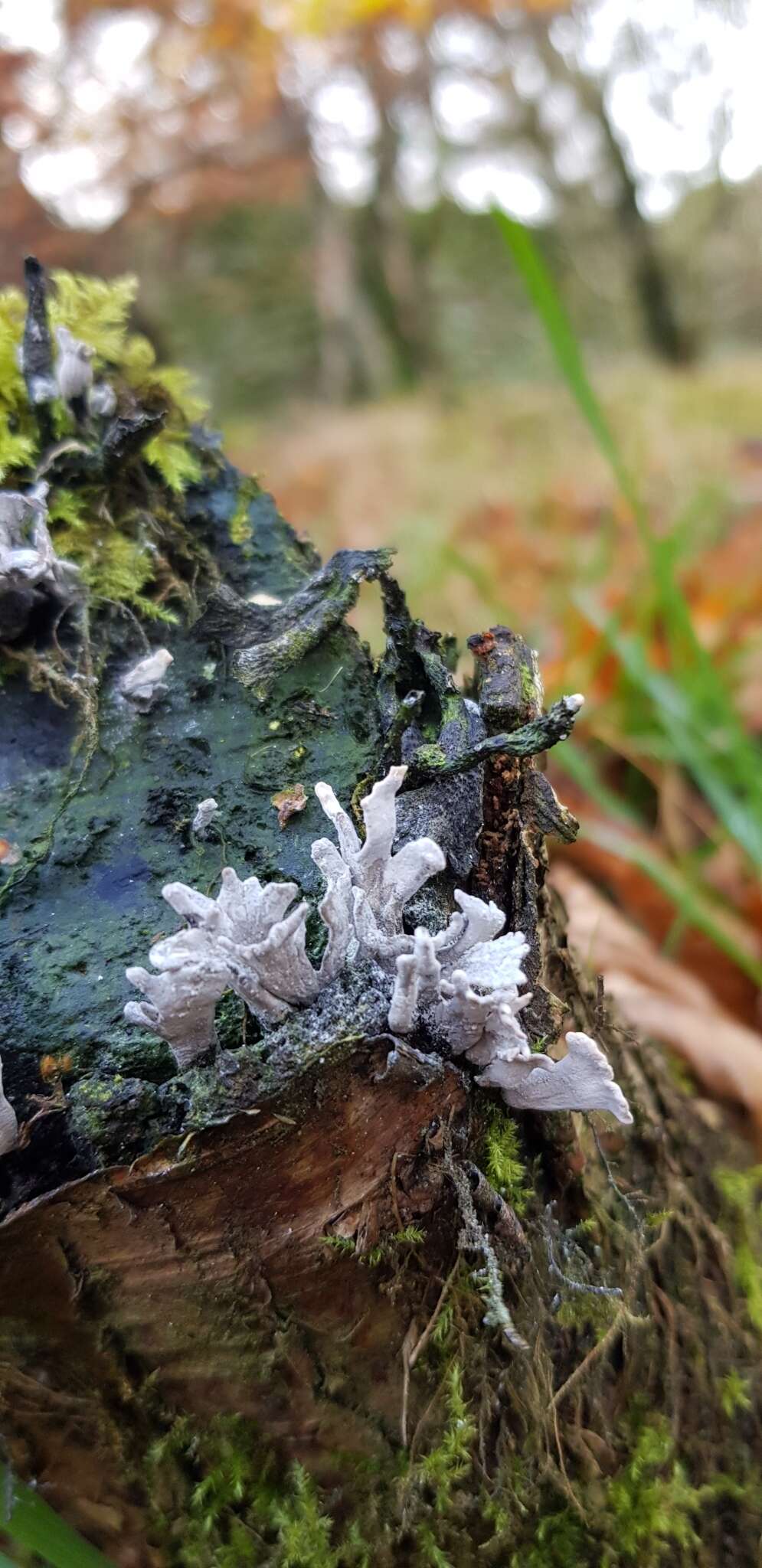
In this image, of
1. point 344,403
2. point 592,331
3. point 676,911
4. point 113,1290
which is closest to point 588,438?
point 344,403

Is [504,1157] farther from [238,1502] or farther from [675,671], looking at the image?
[675,671]

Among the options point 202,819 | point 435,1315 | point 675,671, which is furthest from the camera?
point 675,671

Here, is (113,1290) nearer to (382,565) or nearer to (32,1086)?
(32,1086)

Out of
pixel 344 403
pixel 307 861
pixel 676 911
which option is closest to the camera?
pixel 307 861

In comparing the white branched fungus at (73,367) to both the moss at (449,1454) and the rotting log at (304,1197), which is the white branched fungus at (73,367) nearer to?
the rotting log at (304,1197)

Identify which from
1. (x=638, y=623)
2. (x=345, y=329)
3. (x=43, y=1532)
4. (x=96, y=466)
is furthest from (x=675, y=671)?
(x=345, y=329)

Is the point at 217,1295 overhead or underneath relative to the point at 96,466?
underneath
